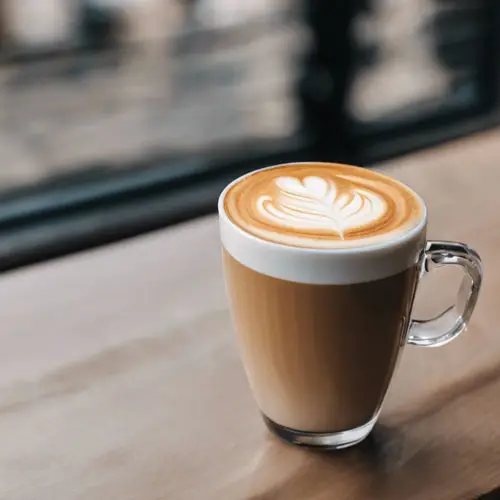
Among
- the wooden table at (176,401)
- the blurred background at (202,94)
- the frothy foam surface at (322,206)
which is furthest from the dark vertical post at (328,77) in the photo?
the frothy foam surface at (322,206)

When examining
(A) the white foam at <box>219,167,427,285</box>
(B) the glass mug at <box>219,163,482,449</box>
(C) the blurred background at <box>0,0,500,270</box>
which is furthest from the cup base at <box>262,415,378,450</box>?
(C) the blurred background at <box>0,0,500,270</box>

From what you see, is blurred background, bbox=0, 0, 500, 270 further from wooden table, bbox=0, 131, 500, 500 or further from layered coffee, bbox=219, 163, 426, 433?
layered coffee, bbox=219, 163, 426, 433

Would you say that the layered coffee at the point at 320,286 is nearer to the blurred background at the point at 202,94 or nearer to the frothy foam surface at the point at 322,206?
the frothy foam surface at the point at 322,206

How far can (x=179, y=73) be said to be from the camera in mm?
1604

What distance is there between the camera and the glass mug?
1.34 feet

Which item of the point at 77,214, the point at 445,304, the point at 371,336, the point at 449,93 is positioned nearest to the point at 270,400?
the point at 371,336

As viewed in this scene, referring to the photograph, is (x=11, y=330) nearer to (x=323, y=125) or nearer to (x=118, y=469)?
(x=118, y=469)

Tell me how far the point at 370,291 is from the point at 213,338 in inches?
7.4

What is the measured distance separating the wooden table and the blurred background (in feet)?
2.19

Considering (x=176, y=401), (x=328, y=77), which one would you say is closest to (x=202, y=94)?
(x=328, y=77)

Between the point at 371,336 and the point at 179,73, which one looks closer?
the point at 371,336

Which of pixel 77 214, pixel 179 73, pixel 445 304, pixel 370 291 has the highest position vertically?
pixel 370 291

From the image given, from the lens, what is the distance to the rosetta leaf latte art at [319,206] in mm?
433

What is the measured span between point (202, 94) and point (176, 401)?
121 cm
